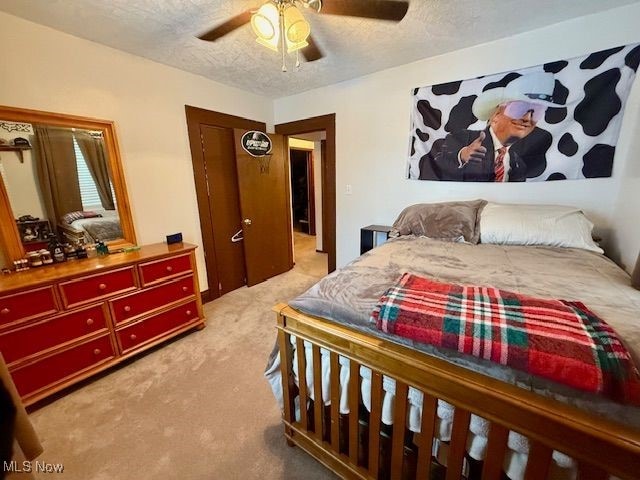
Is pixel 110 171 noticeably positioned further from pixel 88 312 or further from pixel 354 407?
pixel 354 407

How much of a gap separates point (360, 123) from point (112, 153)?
2379 mm

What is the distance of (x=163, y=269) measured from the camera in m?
2.05

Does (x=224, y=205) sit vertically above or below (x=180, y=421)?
above

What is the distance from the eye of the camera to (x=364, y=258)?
157 centimetres

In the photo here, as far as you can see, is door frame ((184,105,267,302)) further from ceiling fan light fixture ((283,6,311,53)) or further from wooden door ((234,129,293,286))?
ceiling fan light fixture ((283,6,311,53))

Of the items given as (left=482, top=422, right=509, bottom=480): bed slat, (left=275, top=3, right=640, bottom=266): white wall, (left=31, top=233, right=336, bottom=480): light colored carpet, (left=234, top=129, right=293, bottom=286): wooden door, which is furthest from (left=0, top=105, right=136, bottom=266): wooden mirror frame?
(left=482, top=422, right=509, bottom=480): bed slat

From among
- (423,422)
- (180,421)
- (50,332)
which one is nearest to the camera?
(423,422)

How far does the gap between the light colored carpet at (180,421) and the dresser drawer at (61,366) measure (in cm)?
14

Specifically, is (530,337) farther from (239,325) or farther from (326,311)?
(239,325)

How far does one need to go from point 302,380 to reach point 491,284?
98 centimetres

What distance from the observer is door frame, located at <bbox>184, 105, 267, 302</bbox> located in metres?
2.59

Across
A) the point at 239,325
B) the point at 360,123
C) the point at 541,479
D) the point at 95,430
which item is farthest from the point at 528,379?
the point at 360,123

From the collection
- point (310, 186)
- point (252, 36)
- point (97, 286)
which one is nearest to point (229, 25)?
point (252, 36)

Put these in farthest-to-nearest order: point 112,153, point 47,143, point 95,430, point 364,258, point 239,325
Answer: point 239,325 → point 112,153 → point 47,143 → point 364,258 → point 95,430
